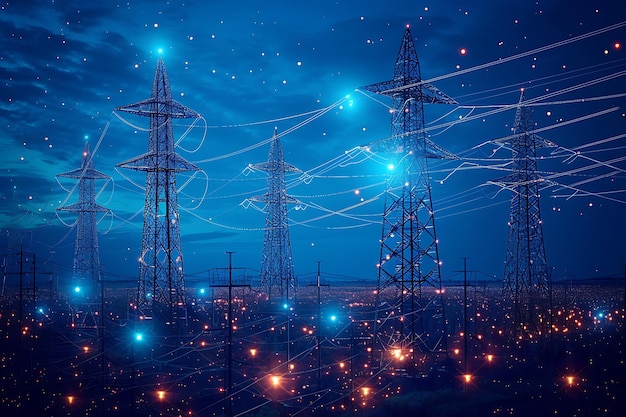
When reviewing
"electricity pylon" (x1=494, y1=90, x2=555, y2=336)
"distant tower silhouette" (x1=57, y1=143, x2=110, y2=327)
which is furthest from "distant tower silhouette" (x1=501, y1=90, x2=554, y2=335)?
"distant tower silhouette" (x1=57, y1=143, x2=110, y2=327)

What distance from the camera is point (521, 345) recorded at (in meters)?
32.9

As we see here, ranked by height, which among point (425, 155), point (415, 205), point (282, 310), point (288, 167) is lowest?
point (282, 310)

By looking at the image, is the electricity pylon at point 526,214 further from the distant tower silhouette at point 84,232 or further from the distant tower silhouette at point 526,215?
the distant tower silhouette at point 84,232

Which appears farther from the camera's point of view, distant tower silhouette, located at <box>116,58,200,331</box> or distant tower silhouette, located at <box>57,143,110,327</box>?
distant tower silhouette, located at <box>57,143,110,327</box>

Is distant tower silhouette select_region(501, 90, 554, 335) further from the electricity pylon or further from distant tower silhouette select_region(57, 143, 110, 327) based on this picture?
distant tower silhouette select_region(57, 143, 110, 327)

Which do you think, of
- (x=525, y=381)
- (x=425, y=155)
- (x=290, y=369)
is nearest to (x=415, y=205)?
(x=425, y=155)

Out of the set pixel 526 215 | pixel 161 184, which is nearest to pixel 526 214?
pixel 526 215

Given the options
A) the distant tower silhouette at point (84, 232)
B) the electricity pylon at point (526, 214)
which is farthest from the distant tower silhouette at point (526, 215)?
the distant tower silhouette at point (84, 232)

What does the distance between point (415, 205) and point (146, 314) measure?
62.7 feet

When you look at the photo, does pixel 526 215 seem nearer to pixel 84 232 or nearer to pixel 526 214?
pixel 526 214

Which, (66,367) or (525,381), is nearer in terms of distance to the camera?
(525,381)

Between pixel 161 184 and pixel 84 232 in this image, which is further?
pixel 84 232

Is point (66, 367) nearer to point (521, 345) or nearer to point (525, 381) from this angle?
point (525, 381)

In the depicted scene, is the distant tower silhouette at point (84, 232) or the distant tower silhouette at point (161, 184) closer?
the distant tower silhouette at point (161, 184)
